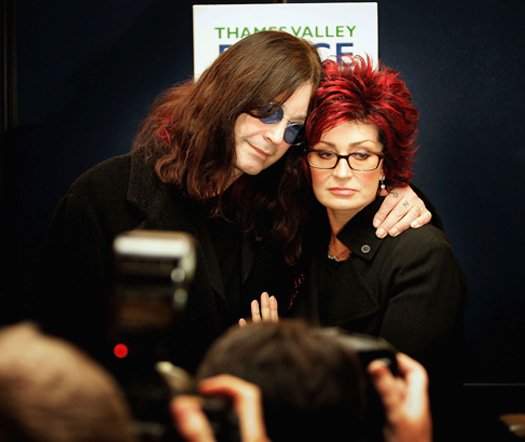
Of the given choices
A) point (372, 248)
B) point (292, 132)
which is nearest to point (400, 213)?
point (372, 248)

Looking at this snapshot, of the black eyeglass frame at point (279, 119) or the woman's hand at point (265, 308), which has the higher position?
the black eyeglass frame at point (279, 119)

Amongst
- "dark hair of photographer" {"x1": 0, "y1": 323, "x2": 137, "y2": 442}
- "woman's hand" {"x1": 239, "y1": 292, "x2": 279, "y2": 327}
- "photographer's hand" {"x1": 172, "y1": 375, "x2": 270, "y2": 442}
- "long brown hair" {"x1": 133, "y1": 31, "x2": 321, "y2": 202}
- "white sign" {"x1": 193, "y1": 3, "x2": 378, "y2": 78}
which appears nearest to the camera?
"dark hair of photographer" {"x1": 0, "y1": 323, "x2": 137, "y2": 442}

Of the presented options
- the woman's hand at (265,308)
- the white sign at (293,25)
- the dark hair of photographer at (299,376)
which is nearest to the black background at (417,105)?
the white sign at (293,25)

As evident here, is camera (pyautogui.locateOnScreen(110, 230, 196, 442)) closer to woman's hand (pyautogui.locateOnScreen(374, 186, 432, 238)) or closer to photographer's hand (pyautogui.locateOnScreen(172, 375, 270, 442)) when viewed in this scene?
photographer's hand (pyautogui.locateOnScreen(172, 375, 270, 442))

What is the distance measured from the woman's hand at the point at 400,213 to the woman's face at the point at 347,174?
8cm

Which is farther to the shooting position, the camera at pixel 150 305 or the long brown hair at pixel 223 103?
the long brown hair at pixel 223 103

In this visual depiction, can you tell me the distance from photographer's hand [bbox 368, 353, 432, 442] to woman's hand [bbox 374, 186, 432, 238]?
1.23 metres

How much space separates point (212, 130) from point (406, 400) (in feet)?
4.54

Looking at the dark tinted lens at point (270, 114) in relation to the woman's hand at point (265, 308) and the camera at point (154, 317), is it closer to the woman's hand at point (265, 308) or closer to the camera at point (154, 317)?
the woman's hand at point (265, 308)

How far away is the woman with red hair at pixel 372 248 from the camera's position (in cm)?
179

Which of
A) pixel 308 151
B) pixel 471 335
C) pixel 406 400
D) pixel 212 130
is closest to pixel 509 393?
pixel 471 335

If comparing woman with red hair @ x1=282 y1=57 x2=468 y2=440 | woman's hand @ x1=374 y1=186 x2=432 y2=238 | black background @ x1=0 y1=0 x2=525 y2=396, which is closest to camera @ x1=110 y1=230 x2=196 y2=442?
woman with red hair @ x1=282 y1=57 x2=468 y2=440

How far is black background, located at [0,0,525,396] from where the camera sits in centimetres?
316

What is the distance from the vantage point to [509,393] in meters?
3.16
